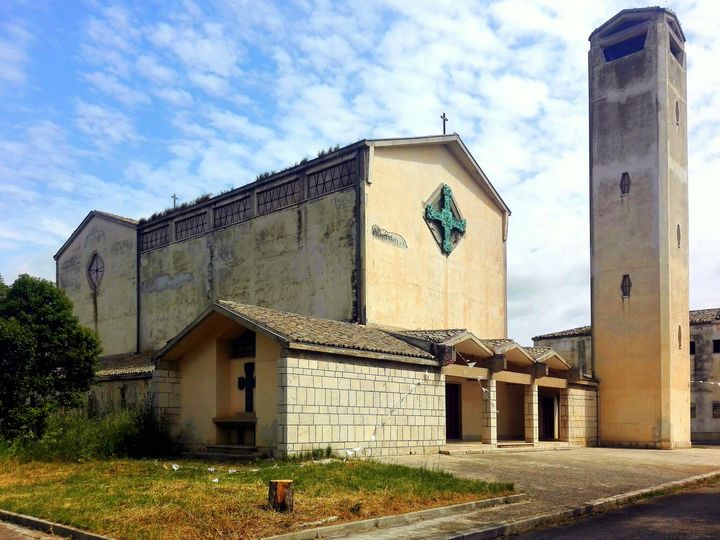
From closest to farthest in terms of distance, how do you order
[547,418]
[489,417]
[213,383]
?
[213,383], [489,417], [547,418]

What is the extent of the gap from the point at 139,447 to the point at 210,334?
347 cm

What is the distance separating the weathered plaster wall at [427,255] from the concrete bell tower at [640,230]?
4.48 meters

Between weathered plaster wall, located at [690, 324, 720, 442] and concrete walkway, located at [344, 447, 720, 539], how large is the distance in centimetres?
2108

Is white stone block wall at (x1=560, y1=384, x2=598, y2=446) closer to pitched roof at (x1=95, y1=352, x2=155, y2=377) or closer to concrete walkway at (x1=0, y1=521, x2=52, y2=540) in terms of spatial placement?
pitched roof at (x1=95, y1=352, x2=155, y2=377)

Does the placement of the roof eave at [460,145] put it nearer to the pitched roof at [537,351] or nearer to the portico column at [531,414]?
the pitched roof at [537,351]

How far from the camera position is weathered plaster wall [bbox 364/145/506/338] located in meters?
24.7

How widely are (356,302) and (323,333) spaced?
5203 mm

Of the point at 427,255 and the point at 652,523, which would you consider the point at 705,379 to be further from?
the point at 652,523

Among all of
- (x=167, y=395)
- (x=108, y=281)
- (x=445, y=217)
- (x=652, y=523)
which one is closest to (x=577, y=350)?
(x=445, y=217)

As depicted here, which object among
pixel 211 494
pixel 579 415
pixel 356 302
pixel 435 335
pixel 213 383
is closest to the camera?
pixel 211 494

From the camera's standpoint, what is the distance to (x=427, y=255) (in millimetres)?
26812

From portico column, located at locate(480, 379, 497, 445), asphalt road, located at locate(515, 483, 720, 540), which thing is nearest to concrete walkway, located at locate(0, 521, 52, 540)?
asphalt road, located at locate(515, 483, 720, 540)

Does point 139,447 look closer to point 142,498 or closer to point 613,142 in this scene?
point 142,498

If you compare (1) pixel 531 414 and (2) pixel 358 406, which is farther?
(1) pixel 531 414
